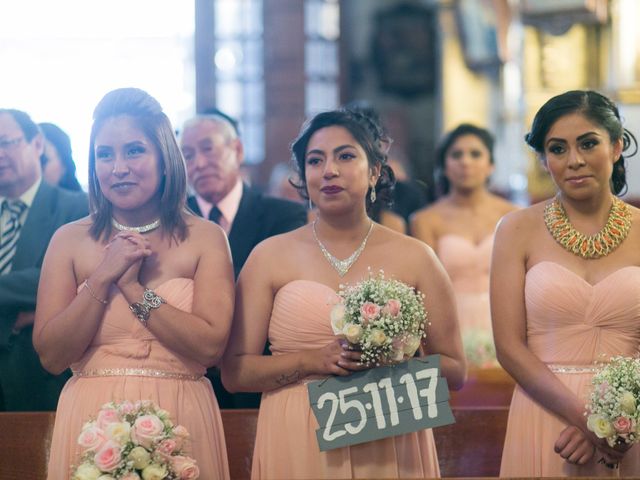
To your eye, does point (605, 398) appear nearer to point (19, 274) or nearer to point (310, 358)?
point (310, 358)

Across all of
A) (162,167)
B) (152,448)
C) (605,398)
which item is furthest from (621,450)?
(162,167)

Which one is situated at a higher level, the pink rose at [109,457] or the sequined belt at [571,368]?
the sequined belt at [571,368]

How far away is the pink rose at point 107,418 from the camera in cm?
396

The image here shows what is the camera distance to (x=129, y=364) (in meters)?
4.44

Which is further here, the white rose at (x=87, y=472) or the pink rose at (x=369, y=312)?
the pink rose at (x=369, y=312)

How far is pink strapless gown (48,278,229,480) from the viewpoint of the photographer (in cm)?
441

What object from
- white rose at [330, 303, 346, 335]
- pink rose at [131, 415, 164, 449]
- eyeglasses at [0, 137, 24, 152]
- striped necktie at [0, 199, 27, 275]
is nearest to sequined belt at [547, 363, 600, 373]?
white rose at [330, 303, 346, 335]

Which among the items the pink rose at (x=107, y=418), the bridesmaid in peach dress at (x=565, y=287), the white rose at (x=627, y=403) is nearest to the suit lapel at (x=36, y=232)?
the pink rose at (x=107, y=418)

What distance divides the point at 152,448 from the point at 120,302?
0.72 m

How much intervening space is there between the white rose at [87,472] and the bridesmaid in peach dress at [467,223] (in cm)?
456

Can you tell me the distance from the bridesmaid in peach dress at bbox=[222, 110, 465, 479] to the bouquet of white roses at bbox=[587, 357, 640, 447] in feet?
2.00

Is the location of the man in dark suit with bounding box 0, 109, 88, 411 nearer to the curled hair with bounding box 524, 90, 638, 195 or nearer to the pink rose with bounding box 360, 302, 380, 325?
the pink rose with bounding box 360, 302, 380, 325

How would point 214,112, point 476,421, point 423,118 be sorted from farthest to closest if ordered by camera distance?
point 423,118 → point 214,112 → point 476,421

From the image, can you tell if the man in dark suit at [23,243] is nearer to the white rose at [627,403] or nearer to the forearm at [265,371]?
the forearm at [265,371]
